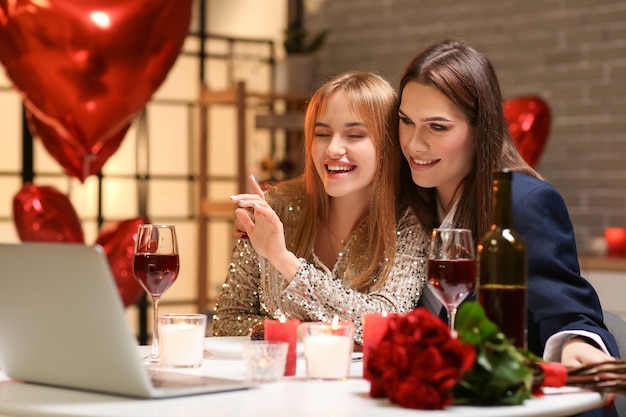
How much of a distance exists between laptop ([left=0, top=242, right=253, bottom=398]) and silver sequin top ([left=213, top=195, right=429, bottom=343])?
767 mm

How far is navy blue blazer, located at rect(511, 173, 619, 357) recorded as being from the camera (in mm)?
1997

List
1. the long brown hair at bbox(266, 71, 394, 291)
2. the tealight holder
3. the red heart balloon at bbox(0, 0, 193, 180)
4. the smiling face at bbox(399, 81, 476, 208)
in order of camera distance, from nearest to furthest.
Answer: the tealight holder, the smiling face at bbox(399, 81, 476, 208), the long brown hair at bbox(266, 71, 394, 291), the red heart balloon at bbox(0, 0, 193, 180)

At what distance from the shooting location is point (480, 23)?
543 cm

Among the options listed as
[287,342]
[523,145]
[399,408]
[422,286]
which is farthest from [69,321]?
[523,145]

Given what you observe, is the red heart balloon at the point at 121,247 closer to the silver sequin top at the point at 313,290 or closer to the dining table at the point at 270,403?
the silver sequin top at the point at 313,290

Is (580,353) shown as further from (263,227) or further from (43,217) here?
(43,217)

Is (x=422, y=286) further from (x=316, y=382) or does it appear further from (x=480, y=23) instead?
(x=480, y=23)

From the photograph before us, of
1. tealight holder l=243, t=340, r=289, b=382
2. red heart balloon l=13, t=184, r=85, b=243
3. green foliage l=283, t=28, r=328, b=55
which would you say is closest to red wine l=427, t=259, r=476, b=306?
tealight holder l=243, t=340, r=289, b=382

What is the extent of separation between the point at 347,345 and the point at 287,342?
107 millimetres

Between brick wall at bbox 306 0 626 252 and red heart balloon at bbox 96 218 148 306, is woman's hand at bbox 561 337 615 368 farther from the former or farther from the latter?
brick wall at bbox 306 0 626 252

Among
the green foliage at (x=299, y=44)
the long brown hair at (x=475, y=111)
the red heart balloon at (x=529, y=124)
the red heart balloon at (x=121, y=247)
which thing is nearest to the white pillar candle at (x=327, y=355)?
the long brown hair at (x=475, y=111)

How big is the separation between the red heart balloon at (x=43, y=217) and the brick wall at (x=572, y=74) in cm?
191

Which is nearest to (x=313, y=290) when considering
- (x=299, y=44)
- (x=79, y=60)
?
(x=79, y=60)

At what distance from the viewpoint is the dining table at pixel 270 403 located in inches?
51.9
